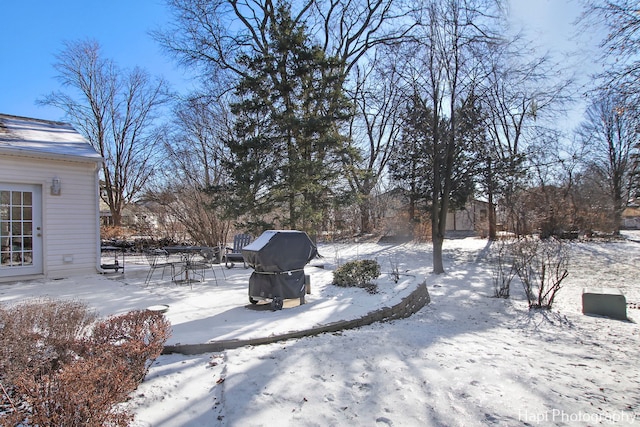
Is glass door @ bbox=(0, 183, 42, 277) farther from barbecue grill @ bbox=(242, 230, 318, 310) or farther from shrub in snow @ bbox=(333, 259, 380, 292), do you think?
shrub in snow @ bbox=(333, 259, 380, 292)

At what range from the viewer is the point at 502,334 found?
5.12 metres

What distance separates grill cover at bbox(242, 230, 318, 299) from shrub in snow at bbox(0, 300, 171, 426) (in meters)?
2.05

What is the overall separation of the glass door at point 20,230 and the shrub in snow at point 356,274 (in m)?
6.24

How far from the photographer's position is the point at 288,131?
34.8 ft

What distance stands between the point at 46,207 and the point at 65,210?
339mm

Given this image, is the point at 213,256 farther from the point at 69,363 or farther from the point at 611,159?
the point at 611,159

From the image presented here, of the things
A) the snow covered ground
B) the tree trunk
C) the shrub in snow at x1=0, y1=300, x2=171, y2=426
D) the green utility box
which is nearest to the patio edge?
the snow covered ground

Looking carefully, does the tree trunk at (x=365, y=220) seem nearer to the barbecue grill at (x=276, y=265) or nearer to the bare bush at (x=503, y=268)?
the bare bush at (x=503, y=268)

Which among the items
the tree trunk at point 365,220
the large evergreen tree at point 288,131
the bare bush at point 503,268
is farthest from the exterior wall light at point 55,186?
the tree trunk at point 365,220

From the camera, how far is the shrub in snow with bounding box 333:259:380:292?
22.9 feet

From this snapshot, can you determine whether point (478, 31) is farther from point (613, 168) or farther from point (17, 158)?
point (613, 168)

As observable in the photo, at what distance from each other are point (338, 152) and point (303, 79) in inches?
96.4

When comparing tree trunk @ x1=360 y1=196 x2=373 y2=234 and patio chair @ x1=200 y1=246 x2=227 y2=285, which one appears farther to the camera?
tree trunk @ x1=360 y1=196 x2=373 y2=234

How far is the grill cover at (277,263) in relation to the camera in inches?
200
